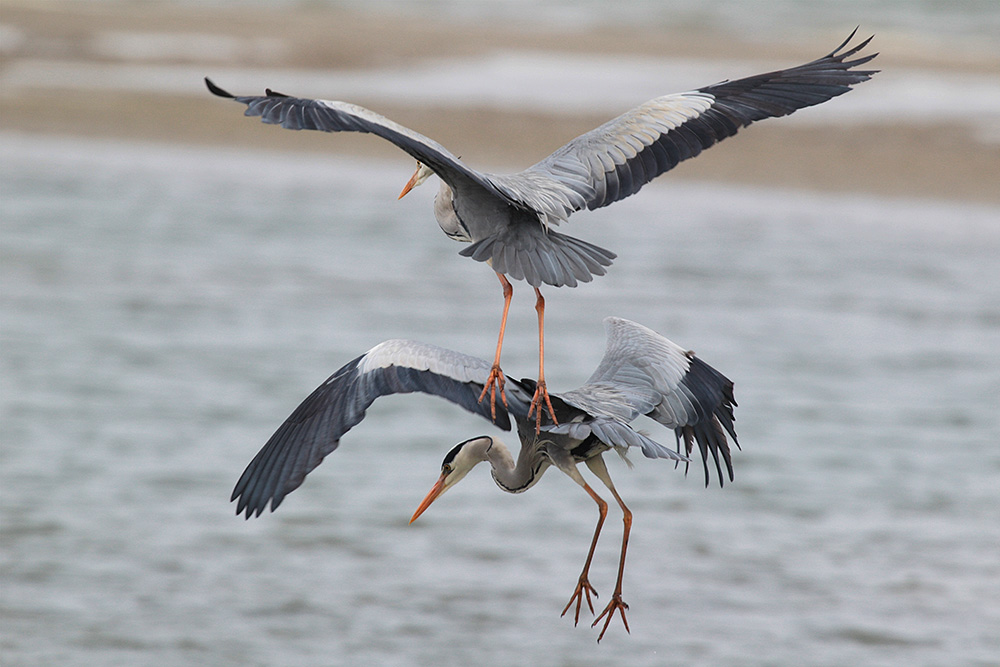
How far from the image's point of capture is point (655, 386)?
5.62m

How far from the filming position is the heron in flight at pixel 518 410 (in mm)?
4977

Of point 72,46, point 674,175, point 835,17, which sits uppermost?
point 835,17

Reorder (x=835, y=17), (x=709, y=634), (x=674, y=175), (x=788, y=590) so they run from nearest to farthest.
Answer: (x=709, y=634) < (x=788, y=590) < (x=674, y=175) < (x=835, y=17)

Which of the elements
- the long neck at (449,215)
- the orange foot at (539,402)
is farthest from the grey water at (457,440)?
the long neck at (449,215)

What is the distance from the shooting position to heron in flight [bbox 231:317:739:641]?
16.3 ft

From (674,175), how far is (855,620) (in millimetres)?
12924

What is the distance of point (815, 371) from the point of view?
542 inches

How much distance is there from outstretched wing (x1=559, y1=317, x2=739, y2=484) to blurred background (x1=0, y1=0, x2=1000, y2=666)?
10.4 feet

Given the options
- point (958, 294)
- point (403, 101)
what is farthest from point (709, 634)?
point (403, 101)

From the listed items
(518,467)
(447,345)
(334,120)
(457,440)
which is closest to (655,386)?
(518,467)

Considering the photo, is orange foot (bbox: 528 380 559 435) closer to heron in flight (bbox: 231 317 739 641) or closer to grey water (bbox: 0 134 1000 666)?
heron in flight (bbox: 231 317 739 641)

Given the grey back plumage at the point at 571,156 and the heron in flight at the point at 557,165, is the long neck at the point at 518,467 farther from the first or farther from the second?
the grey back plumage at the point at 571,156

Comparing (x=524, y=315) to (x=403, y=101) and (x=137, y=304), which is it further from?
(x=403, y=101)

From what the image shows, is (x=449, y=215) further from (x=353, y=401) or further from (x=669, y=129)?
(x=669, y=129)
